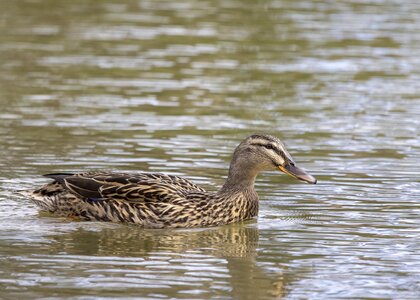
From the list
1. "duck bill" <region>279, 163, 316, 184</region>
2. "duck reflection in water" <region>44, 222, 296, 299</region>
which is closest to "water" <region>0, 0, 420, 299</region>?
"duck reflection in water" <region>44, 222, 296, 299</region>

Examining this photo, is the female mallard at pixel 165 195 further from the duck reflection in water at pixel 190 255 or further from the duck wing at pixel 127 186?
the duck reflection in water at pixel 190 255

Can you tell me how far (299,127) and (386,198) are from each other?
12.8ft

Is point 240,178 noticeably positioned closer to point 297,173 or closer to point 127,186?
point 297,173

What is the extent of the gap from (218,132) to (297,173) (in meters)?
4.44

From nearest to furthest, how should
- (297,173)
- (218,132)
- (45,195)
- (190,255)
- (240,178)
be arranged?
1. (190,255)
2. (297,173)
3. (45,195)
4. (240,178)
5. (218,132)

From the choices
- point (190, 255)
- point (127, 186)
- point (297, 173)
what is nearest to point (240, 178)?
point (297, 173)

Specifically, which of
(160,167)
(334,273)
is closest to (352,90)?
(160,167)

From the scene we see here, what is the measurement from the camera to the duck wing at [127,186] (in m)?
12.9

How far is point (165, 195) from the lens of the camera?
1292 cm

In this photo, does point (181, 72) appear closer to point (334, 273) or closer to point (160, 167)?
point (160, 167)

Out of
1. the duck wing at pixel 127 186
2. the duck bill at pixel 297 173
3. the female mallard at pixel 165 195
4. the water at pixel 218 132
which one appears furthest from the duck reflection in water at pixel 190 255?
the duck bill at pixel 297 173

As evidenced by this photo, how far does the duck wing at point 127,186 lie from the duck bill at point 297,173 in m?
0.97

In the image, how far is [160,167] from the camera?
15211 mm

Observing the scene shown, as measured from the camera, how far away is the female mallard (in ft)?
Result: 42.2
